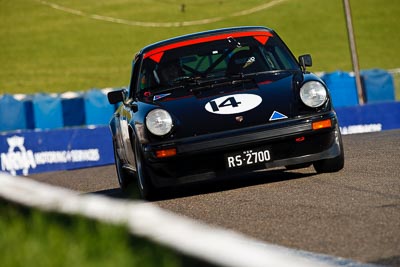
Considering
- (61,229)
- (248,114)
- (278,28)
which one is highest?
(61,229)

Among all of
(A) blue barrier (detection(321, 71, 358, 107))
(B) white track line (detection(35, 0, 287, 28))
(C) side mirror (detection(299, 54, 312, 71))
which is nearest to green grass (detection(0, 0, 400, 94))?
(B) white track line (detection(35, 0, 287, 28))

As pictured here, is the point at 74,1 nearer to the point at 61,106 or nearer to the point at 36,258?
the point at 61,106

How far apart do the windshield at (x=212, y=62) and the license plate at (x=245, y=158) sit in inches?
46.2

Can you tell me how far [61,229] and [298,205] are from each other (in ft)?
10.4

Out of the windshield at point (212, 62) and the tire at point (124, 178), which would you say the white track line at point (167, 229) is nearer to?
the windshield at point (212, 62)

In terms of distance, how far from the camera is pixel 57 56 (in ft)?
168

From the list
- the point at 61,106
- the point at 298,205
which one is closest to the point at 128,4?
the point at 61,106

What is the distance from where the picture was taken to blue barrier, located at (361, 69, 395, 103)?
26891mm

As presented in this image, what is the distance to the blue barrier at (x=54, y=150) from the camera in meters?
18.4

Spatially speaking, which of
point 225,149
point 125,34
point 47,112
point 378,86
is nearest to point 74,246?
point 225,149

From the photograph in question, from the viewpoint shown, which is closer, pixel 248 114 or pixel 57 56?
pixel 248 114

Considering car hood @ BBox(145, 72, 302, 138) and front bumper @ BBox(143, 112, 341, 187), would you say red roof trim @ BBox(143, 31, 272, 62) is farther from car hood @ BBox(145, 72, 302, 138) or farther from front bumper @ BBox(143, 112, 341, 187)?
front bumper @ BBox(143, 112, 341, 187)

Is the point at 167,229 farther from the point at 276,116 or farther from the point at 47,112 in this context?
the point at 47,112

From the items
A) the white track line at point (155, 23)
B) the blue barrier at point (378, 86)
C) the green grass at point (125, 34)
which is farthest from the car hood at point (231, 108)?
the white track line at point (155, 23)
